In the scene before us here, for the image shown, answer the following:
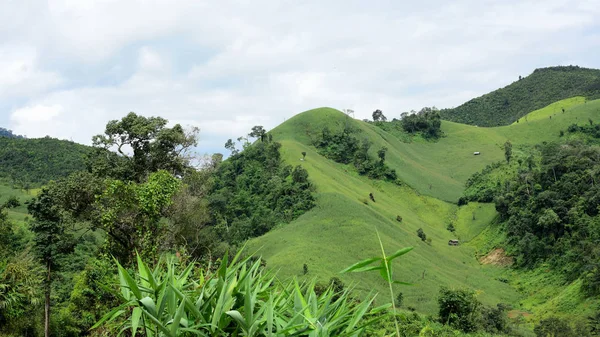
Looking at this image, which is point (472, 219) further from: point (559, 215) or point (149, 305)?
point (149, 305)

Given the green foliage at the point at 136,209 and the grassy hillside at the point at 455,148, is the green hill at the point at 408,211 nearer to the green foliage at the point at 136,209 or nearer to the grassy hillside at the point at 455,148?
the grassy hillside at the point at 455,148

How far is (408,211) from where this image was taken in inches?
3027

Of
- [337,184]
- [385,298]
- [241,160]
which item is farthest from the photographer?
[241,160]

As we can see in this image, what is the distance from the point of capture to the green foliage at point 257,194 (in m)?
56.5

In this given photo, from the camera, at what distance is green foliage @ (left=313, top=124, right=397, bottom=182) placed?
8462 cm

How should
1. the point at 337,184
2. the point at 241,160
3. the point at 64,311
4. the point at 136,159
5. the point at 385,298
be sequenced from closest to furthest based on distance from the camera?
the point at 136,159, the point at 64,311, the point at 385,298, the point at 337,184, the point at 241,160

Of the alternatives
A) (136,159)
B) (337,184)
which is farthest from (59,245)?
(337,184)

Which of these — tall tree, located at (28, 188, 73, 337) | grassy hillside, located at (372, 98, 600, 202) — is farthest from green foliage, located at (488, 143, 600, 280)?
tall tree, located at (28, 188, 73, 337)

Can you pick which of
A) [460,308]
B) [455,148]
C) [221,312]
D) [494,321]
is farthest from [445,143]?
[221,312]

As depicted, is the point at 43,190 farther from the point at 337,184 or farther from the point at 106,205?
the point at 337,184

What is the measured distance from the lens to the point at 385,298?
3931cm

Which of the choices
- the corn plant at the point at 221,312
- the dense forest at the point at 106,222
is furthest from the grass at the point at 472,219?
the corn plant at the point at 221,312

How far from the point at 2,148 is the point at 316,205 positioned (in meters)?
67.3

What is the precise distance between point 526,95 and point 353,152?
327ft
